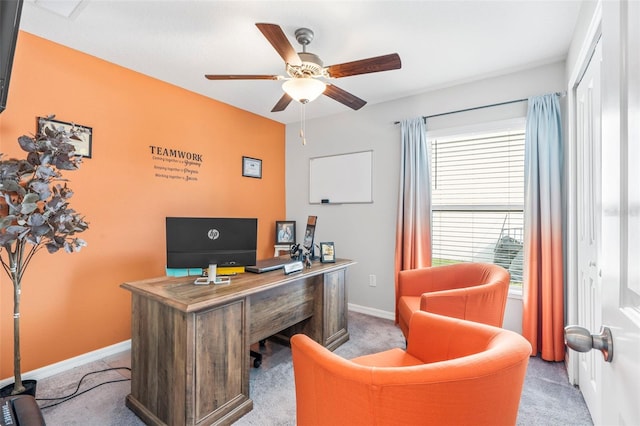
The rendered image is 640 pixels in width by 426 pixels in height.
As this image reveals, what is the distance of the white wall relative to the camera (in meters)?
2.89

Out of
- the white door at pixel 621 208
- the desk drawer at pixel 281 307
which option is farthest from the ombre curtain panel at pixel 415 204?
the white door at pixel 621 208

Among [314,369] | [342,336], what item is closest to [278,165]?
[342,336]

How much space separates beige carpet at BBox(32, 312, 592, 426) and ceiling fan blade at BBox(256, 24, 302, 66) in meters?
2.21

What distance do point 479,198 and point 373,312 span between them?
69.1 inches

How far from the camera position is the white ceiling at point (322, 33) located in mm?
1984

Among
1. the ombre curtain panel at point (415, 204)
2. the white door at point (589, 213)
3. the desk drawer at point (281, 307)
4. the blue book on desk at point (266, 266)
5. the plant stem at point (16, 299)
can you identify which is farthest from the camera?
the ombre curtain panel at point (415, 204)

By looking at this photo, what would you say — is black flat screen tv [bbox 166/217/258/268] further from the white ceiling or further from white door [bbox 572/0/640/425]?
white door [bbox 572/0/640/425]

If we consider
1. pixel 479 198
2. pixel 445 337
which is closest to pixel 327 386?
pixel 445 337

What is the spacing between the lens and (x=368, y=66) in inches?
76.9

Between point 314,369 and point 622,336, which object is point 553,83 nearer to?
point 622,336

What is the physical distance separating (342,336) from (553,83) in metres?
2.92

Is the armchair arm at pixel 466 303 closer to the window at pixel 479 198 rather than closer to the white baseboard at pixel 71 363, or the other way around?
the window at pixel 479 198

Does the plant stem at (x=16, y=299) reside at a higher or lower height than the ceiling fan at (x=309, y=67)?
lower

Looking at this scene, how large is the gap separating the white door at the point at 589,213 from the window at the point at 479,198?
2.43 feet
